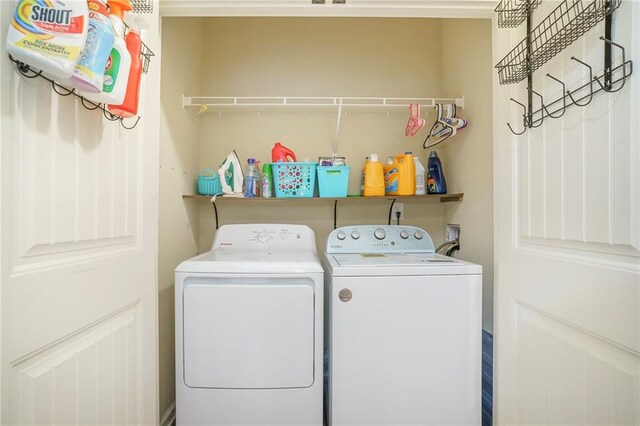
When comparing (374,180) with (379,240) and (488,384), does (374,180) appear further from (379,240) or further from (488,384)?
(488,384)

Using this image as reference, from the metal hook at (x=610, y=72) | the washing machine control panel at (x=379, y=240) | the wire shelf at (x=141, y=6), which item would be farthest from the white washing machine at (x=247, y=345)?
the metal hook at (x=610, y=72)

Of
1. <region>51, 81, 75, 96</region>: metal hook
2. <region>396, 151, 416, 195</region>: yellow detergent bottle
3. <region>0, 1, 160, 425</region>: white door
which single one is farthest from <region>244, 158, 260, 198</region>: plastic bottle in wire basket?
<region>51, 81, 75, 96</region>: metal hook

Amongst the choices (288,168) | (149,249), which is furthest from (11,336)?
(288,168)

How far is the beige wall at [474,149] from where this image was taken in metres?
1.68

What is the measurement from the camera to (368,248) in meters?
1.82

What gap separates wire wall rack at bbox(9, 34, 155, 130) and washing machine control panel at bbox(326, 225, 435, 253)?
1242 mm

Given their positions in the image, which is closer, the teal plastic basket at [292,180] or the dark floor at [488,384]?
the dark floor at [488,384]

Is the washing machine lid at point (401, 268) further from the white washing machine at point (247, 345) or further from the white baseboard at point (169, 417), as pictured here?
the white baseboard at point (169, 417)

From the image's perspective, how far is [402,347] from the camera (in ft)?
4.36

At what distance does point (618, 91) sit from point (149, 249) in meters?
1.66

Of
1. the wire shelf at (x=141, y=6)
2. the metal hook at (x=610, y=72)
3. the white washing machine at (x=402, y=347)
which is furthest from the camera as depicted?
the white washing machine at (x=402, y=347)

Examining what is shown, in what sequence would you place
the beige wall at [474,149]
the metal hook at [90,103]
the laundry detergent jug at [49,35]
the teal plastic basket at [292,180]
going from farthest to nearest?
the teal plastic basket at [292,180] → the beige wall at [474,149] → the metal hook at [90,103] → the laundry detergent jug at [49,35]

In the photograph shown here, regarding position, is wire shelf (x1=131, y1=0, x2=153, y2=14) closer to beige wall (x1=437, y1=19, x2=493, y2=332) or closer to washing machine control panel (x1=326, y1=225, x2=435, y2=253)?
washing machine control panel (x1=326, y1=225, x2=435, y2=253)

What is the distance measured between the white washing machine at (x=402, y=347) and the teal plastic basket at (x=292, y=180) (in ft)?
2.49
